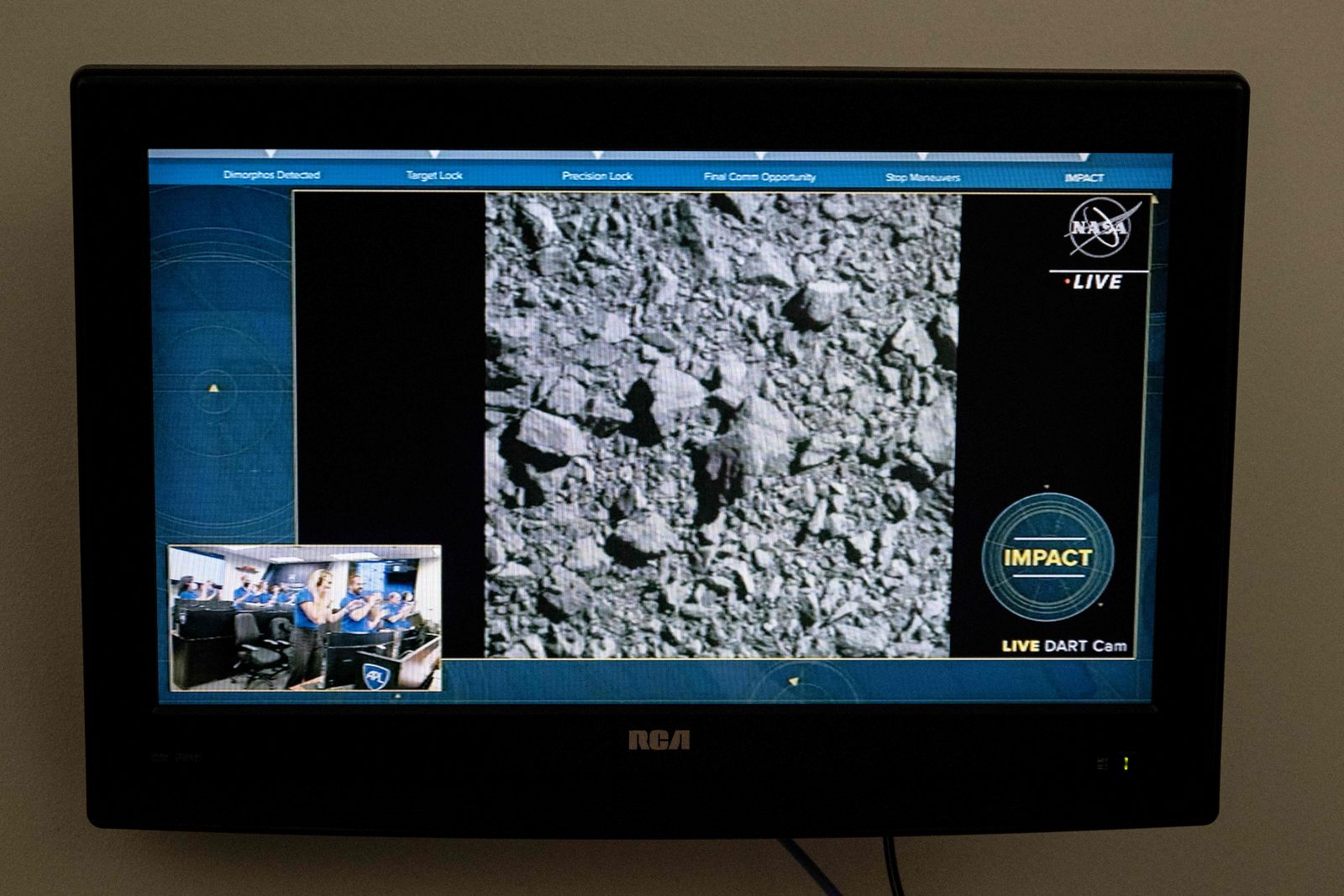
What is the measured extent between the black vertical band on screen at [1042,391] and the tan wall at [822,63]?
222 mm

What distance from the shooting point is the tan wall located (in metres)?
0.86

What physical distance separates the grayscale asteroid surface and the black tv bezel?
6 centimetres

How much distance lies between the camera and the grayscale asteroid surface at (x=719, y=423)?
73 centimetres

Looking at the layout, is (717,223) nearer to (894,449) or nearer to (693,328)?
(693,328)

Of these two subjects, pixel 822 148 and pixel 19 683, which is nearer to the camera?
pixel 822 148

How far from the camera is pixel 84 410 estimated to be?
2.36ft

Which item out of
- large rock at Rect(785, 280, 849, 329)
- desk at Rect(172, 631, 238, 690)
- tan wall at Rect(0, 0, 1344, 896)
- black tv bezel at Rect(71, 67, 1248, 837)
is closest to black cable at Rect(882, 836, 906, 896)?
tan wall at Rect(0, 0, 1344, 896)

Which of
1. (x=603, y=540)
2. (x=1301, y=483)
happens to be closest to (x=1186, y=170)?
(x=1301, y=483)

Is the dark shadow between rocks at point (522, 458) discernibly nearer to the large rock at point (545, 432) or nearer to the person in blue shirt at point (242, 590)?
the large rock at point (545, 432)

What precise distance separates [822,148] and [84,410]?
575 mm

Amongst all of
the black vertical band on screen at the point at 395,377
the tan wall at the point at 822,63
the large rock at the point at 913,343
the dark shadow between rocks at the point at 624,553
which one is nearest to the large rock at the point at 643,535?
the dark shadow between rocks at the point at 624,553

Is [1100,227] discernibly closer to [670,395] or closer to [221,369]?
[670,395]

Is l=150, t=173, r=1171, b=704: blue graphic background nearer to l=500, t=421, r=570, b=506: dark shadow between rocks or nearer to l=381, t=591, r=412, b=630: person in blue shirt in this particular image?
l=381, t=591, r=412, b=630: person in blue shirt

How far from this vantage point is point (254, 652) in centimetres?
74
